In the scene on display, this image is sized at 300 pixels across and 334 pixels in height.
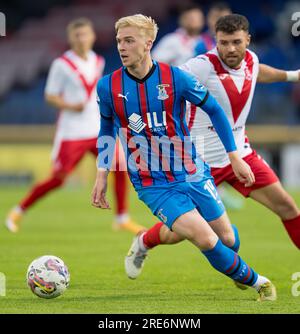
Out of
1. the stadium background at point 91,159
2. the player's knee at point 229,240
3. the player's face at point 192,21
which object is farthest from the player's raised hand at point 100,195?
the player's face at point 192,21

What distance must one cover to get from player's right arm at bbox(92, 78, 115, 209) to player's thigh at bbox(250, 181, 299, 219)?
1290 mm

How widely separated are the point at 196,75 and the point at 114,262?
7.97 ft

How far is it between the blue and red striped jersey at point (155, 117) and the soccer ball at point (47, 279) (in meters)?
0.84

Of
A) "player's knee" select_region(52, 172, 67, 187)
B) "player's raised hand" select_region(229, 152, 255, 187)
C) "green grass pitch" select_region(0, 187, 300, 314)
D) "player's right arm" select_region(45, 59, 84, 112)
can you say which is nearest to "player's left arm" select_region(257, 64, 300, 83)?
"player's raised hand" select_region(229, 152, 255, 187)

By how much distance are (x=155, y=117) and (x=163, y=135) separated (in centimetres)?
14

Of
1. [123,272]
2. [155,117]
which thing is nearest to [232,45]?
[155,117]

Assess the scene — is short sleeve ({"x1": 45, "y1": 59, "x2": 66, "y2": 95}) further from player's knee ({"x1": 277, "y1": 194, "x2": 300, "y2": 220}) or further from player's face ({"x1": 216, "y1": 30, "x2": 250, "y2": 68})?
player's knee ({"x1": 277, "y1": 194, "x2": 300, "y2": 220})

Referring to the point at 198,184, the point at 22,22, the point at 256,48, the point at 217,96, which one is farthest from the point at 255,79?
the point at 22,22

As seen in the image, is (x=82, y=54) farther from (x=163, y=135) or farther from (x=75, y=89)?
(x=163, y=135)

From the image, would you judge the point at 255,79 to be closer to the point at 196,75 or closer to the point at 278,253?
the point at 196,75

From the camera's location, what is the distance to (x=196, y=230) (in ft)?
19.8

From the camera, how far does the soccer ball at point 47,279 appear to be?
247 inches

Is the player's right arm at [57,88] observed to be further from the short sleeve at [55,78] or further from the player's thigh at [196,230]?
the player's thigh at [196,230]

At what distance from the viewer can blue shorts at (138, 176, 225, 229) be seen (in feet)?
20.2
